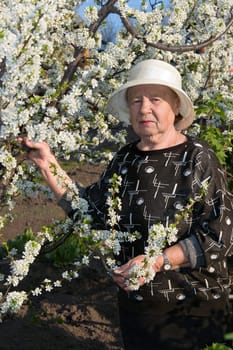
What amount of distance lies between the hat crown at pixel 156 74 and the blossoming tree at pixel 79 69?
330 millimetres

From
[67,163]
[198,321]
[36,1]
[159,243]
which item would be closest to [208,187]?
[159,243]

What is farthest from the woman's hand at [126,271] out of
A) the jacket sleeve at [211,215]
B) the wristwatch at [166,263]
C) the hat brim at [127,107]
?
the hat brim at [127,107]

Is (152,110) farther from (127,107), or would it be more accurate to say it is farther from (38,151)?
(38,151)

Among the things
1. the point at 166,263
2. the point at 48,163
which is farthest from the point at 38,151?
the point at 166,263

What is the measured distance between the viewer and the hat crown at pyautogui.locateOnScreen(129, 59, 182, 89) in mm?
3170

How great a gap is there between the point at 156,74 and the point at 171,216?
70 centimetres

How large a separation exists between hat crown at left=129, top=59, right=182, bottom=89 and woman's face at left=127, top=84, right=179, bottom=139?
0.16 ft

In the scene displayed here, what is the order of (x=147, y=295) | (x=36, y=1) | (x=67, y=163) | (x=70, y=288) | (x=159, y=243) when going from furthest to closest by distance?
(x=67, y=163)
(x=70, y=288)
(x=147, y=295)
(x=36, y=1)
(x=159, y=243)

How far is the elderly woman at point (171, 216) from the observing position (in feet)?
10.1

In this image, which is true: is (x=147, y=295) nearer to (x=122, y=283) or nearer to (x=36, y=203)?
(x=122, y=283)

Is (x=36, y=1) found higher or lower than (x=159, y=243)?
higher

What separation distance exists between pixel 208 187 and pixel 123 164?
52 centimetres

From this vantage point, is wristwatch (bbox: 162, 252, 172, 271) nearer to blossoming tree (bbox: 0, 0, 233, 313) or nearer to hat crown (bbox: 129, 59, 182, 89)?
blossoming tree (bbox: 0, 0, 233, 313)

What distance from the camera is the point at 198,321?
128 inches
